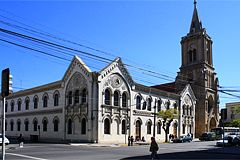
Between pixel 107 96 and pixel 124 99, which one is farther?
pixel 124 99

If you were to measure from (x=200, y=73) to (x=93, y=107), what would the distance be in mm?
32900

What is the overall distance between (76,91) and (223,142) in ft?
68.1

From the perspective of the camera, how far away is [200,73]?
68250 mm

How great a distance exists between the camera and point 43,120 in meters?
51.6

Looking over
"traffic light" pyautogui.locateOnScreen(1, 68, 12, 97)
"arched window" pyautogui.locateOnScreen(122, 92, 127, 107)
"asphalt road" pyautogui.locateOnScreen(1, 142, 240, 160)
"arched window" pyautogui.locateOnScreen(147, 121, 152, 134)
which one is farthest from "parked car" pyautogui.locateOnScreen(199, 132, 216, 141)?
"traffic light" pyautogui.locateOnScreen(1, 68, 12, 97)

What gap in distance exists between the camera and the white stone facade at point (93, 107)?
43.2 meters

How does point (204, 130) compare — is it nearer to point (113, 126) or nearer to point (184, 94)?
point (184, 94)

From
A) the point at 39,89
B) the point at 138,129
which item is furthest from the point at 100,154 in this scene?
the point at 39,89

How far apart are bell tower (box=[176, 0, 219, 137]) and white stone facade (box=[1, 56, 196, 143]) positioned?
36.3 feet

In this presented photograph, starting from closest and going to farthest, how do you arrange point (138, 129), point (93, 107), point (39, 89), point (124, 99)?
point (93, 107), point (124, 99), point (138, 129), point (39, 89)

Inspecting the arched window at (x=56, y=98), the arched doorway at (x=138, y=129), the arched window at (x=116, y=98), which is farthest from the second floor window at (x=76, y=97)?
the arched doorway at (x=138, y=129)

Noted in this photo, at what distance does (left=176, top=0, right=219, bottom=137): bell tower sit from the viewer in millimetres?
66562

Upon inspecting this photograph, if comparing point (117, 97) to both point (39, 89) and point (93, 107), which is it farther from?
point (39, 89)

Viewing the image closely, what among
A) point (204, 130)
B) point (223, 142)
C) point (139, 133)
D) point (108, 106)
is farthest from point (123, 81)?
point (204, 130)
